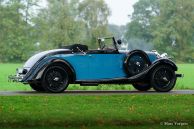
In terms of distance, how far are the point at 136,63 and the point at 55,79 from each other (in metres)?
2.76

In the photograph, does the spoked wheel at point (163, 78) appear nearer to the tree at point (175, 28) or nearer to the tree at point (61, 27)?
the tree at point (61, 27)

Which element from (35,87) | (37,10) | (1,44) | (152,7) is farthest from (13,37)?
(35,87)

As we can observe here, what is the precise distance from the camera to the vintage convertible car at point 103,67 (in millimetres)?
18250

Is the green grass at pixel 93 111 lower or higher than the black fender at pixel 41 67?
lower

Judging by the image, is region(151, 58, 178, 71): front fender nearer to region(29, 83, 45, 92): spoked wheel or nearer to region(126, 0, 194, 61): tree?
region(29, 83, 45, 92): spoked wheel

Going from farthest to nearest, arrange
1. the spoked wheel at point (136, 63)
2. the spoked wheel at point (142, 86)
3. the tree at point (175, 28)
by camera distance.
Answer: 1. the tree at point (175, 28)
2. the spoked wheel at point (142, 86)
3. the spoked wheel at point (136, 63)

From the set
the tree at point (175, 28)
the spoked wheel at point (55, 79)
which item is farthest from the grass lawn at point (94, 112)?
the tree at point (175, 28)

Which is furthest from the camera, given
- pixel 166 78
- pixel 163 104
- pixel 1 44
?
pixel 1 44

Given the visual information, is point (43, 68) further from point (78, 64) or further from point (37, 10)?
point (37, 10)

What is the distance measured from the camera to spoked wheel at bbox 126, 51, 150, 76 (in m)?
19.2

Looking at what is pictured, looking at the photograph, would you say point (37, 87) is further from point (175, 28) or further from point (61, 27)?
point (175, 28)

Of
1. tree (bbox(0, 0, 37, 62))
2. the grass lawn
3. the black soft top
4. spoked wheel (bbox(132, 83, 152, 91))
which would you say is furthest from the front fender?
tree (bbox(0, 0, 37, 62))

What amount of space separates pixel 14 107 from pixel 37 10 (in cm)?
8692

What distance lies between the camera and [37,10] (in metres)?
99.8
